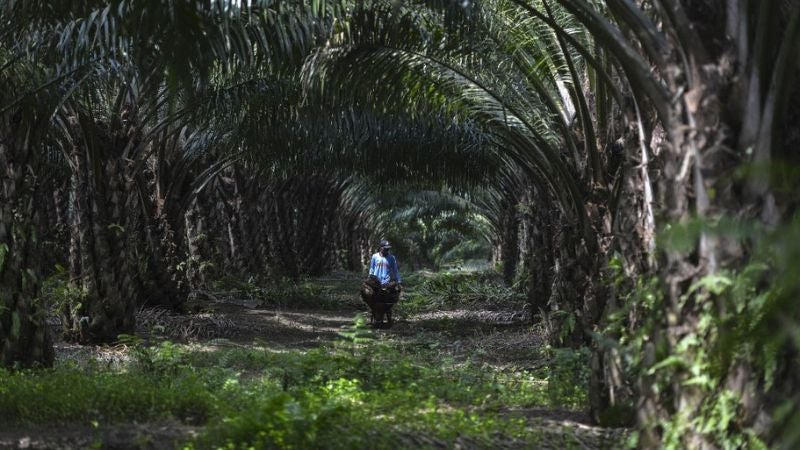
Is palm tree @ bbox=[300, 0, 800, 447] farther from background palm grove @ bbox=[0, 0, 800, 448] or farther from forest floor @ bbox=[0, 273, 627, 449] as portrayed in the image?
forest floor @ bbox=[0, 273, 627, 449]

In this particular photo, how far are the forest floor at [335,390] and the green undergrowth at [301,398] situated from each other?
0.01 meters

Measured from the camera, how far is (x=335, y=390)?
712 centimetres

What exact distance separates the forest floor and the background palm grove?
3.2 inches

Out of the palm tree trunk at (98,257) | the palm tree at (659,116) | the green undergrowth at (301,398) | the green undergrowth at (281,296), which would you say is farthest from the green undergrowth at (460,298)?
the green undergrowth at (301,398)

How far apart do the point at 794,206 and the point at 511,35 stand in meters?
7.29

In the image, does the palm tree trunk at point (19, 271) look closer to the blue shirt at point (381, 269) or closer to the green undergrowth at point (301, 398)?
the green undergrowth at point (301, 398)

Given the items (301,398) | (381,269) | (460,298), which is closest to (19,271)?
(301,398)

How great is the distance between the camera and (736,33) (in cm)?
441

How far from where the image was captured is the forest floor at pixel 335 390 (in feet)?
16.9

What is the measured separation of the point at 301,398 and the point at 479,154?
915 centimetres

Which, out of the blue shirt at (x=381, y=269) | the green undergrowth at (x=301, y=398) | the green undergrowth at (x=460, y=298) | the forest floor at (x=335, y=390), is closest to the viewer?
the green undergrowth at (x=301, y=398)

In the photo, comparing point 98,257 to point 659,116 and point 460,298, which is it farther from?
point 460,298

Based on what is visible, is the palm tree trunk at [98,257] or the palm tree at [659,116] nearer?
the palm tree at [659,116]

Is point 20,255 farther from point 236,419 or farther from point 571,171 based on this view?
point 571,171
